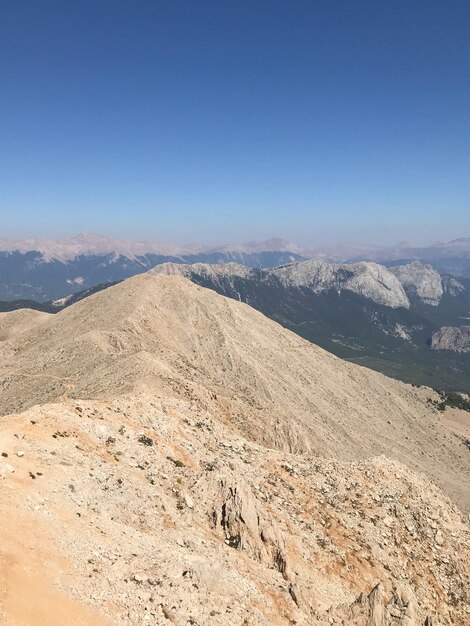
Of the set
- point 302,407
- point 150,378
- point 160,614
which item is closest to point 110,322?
point 150,378

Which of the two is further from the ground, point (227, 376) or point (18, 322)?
point (18, 322)

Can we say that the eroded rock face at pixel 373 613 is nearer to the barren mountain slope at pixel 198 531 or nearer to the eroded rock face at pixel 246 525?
the barren mountain slope at pixel 198 531

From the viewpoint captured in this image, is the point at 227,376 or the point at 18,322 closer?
the point at 227,376

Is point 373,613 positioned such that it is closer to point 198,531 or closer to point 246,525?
point 246,525

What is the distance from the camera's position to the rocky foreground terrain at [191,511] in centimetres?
2306

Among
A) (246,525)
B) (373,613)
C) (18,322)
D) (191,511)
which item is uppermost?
(191,511)

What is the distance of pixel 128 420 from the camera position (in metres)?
44.2

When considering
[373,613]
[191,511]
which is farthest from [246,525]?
[373,613]

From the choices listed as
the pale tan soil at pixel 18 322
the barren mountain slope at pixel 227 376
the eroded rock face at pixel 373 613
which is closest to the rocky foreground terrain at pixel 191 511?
the eroded rock face at pixel 373 613

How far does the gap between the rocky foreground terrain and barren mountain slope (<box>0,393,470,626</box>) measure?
12cm

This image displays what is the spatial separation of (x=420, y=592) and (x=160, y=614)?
1154 inches

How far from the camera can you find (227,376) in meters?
95.4

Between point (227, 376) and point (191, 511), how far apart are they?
6136cm

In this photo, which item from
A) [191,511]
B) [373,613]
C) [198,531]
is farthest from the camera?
[191,511]
